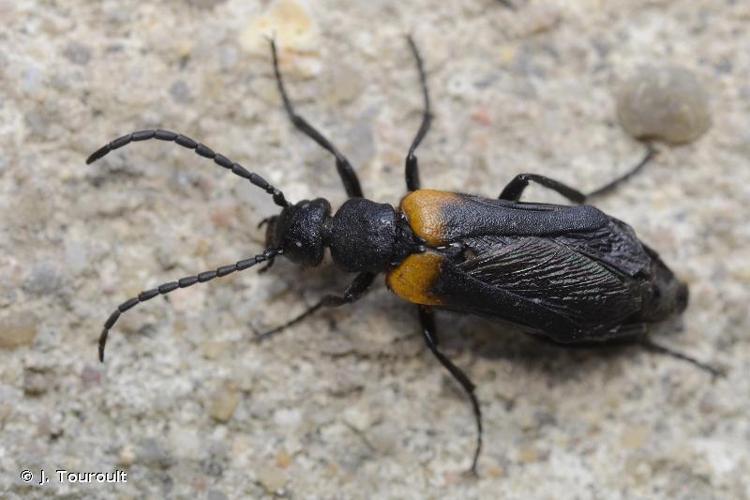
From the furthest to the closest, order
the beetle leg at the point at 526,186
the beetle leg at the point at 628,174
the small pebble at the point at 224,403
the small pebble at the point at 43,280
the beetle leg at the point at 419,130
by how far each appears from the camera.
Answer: the beetle leg at the point at 628,174 → the beetle leg at the point at 419,130 → the beetle leg at the point at 526,186 → the small pebble at the point at 224,403 → the small pebble at the point at 43,280

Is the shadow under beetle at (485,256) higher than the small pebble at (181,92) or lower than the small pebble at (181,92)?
lower

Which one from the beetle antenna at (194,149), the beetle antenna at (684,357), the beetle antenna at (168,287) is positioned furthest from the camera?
the beetle antenna at (684,357)

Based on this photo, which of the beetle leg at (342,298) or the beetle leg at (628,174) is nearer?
the beetle leg at (342,298)

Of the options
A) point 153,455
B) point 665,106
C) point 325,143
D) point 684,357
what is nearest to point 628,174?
point 665,106

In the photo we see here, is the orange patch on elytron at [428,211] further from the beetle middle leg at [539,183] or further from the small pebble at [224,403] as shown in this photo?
the small pebble at [224,403]

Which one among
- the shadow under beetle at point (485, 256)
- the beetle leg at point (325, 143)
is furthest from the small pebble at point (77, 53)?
the beetle leg at point (325, 143)

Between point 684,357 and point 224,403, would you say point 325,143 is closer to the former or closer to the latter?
point 224,403
